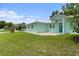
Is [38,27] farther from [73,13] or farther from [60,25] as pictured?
[73,13]

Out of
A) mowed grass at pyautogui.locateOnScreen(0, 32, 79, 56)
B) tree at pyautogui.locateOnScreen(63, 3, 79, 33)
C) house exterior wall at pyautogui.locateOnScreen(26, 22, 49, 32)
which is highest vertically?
tree at pyautogui.locateOnScreen(63, 3, 79, 33)

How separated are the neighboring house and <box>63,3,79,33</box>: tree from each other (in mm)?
361

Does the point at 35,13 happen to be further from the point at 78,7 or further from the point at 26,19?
the point at 78,7

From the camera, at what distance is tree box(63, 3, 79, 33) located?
5660mm

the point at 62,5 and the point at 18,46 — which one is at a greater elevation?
the point at 62,5

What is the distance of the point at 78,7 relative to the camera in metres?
5.64

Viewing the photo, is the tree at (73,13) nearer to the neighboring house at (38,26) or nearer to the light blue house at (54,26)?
the light blue house at (54,26)

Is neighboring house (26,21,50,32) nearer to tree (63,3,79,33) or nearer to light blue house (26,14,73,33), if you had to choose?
light blue house (26,14,73,33)

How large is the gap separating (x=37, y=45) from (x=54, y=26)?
0.43 meters

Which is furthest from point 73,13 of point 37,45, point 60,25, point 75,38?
point 37,45

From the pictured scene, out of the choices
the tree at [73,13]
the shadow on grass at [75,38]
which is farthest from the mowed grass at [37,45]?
the tree at [73,13]

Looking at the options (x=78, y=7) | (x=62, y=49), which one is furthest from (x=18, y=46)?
(x=78, y=7)

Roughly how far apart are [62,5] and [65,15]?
0.21m

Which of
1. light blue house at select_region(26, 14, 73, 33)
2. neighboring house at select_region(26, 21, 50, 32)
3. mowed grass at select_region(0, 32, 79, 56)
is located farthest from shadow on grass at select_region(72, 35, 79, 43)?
neighboring house at select_region(26, 21, 50, 32)
